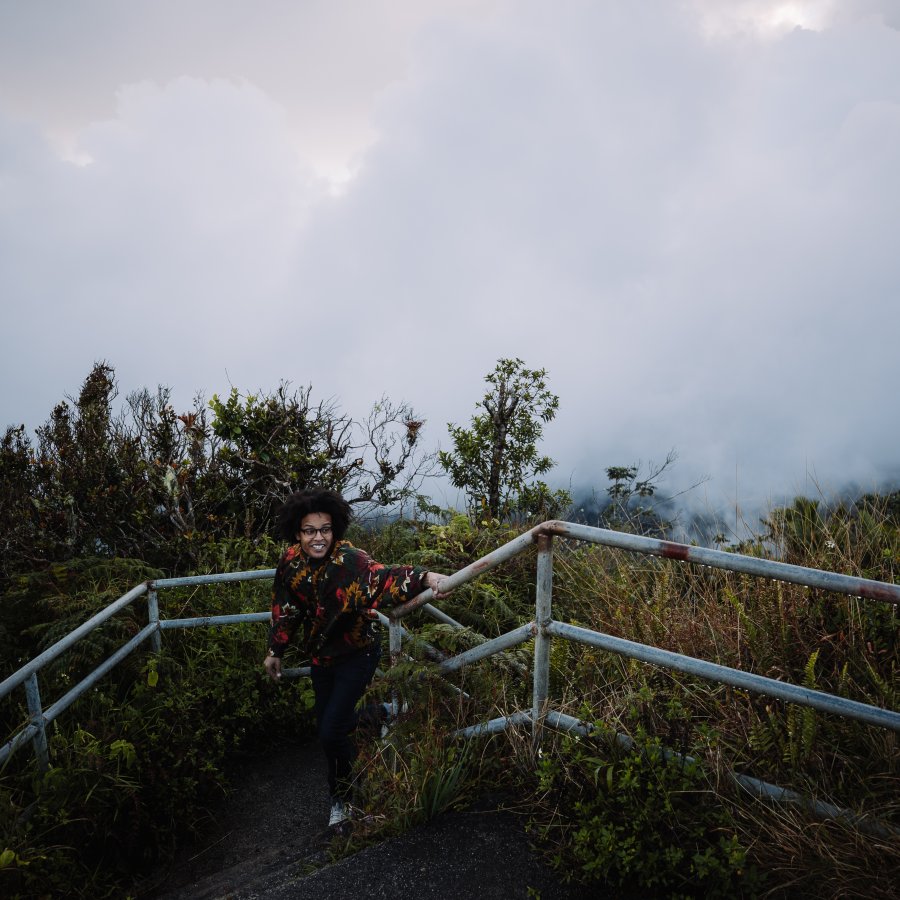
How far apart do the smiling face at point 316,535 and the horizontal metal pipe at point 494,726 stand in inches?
46.6

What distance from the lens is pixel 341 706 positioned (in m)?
3.34

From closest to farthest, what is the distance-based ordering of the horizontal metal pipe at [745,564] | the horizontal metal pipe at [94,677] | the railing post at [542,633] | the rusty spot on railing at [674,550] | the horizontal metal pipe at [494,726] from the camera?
1. the horizontal metal pipe at [745,564]
2. the rusty spot on railing at [674,550]
3. the railing post at [542,633]
4. the horizontal metal pipe at [494,726]
5. the horizontal metal pipe at [94,677]

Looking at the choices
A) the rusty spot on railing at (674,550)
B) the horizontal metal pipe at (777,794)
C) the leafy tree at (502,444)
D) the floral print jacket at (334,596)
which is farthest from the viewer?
the leafy tree at (502,444)

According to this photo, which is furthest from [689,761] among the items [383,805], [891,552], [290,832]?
[290,832]

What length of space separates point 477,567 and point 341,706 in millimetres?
1221

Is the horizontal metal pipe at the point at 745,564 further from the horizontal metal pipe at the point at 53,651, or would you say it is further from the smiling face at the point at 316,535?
the horizontal metal pipe at the point at 53,651

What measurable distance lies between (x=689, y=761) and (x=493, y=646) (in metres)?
0.88

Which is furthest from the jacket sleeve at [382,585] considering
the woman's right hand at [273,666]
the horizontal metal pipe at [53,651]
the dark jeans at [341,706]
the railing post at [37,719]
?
the railing post at [37,719]

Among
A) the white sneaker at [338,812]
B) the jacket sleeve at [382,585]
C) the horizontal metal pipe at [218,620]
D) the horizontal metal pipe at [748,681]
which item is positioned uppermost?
the jacket sleeve at [382,585]

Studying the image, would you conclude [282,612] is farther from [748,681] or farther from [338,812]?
[748,681]

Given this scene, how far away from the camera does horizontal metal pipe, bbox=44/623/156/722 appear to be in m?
3.17

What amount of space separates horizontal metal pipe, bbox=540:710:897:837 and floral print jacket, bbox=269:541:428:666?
3.38 ft

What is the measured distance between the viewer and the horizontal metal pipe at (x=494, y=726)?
2.71 m

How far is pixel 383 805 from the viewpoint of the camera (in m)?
2.70
